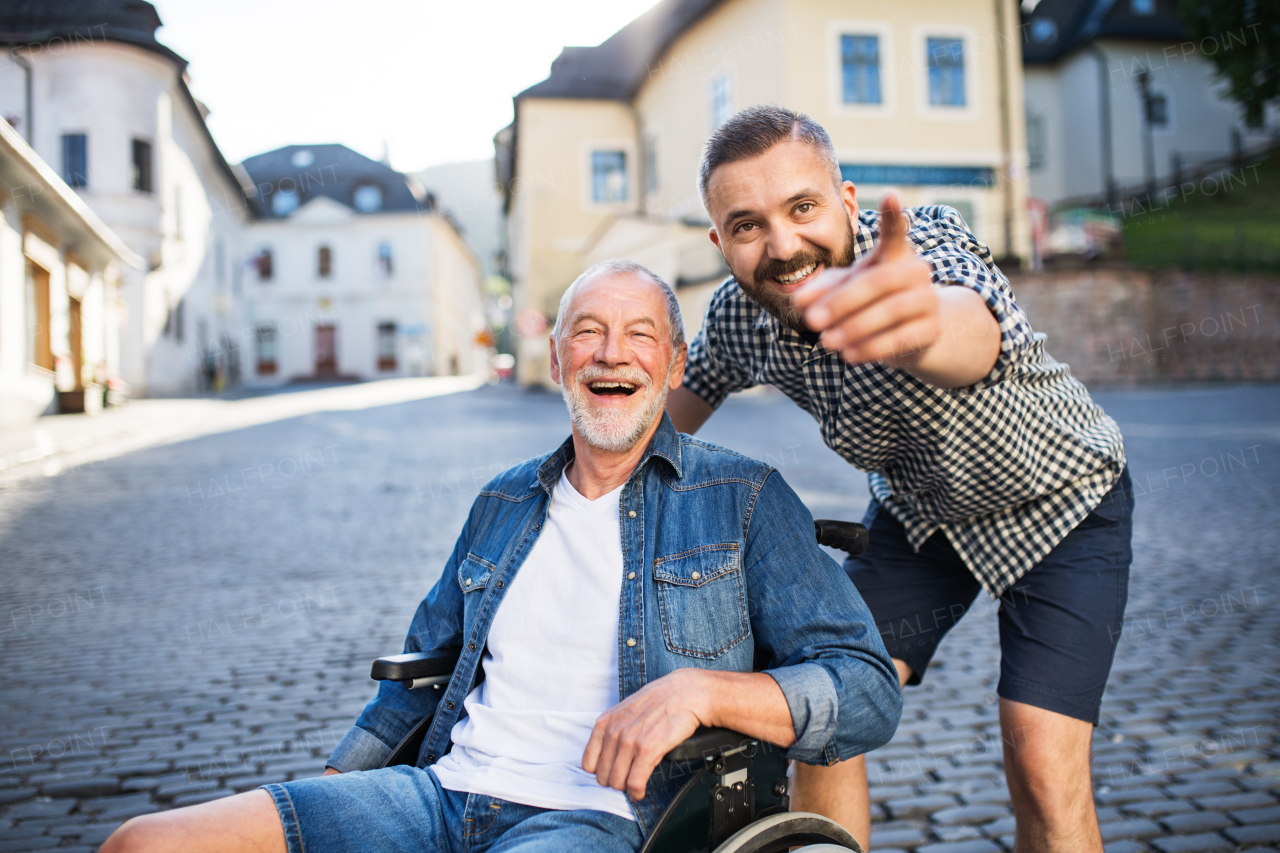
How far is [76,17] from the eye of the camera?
2473 cm

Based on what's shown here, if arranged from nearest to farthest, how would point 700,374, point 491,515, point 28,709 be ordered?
point 491,515
point 700,374
point 28,709

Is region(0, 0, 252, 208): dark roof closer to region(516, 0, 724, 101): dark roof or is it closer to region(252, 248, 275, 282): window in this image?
region(516, 0, 724, 101): dark roof

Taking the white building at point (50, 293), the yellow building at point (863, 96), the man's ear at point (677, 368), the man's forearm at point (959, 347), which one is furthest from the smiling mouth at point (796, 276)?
the yellow building at point (863, 96)

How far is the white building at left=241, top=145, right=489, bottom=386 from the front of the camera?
2068 inches

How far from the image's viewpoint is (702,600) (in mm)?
2066

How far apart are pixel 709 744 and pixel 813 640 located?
0.34 meters

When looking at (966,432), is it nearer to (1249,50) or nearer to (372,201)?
(1249,50)

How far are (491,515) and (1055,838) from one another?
4.96 ft

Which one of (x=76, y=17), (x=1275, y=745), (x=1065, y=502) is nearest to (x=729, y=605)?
(x=1065, y=502)

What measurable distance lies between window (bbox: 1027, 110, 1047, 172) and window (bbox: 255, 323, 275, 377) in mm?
38342

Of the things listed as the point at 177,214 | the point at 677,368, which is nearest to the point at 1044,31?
the point at 177,214

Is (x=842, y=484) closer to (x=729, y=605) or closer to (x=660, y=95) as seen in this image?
(x=729, y=605)

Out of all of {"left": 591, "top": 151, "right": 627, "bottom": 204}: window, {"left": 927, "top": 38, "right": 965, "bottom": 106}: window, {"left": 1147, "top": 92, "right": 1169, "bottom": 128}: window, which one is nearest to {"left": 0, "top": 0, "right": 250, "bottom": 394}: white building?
{"left": 591, "top": 151, "right": 627, "bottom": 204}: window

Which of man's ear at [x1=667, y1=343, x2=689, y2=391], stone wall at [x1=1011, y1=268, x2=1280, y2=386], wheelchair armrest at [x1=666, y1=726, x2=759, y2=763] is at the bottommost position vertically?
wheelchair armrest at [x1=666, y1=726, x2=759, y2=763]
